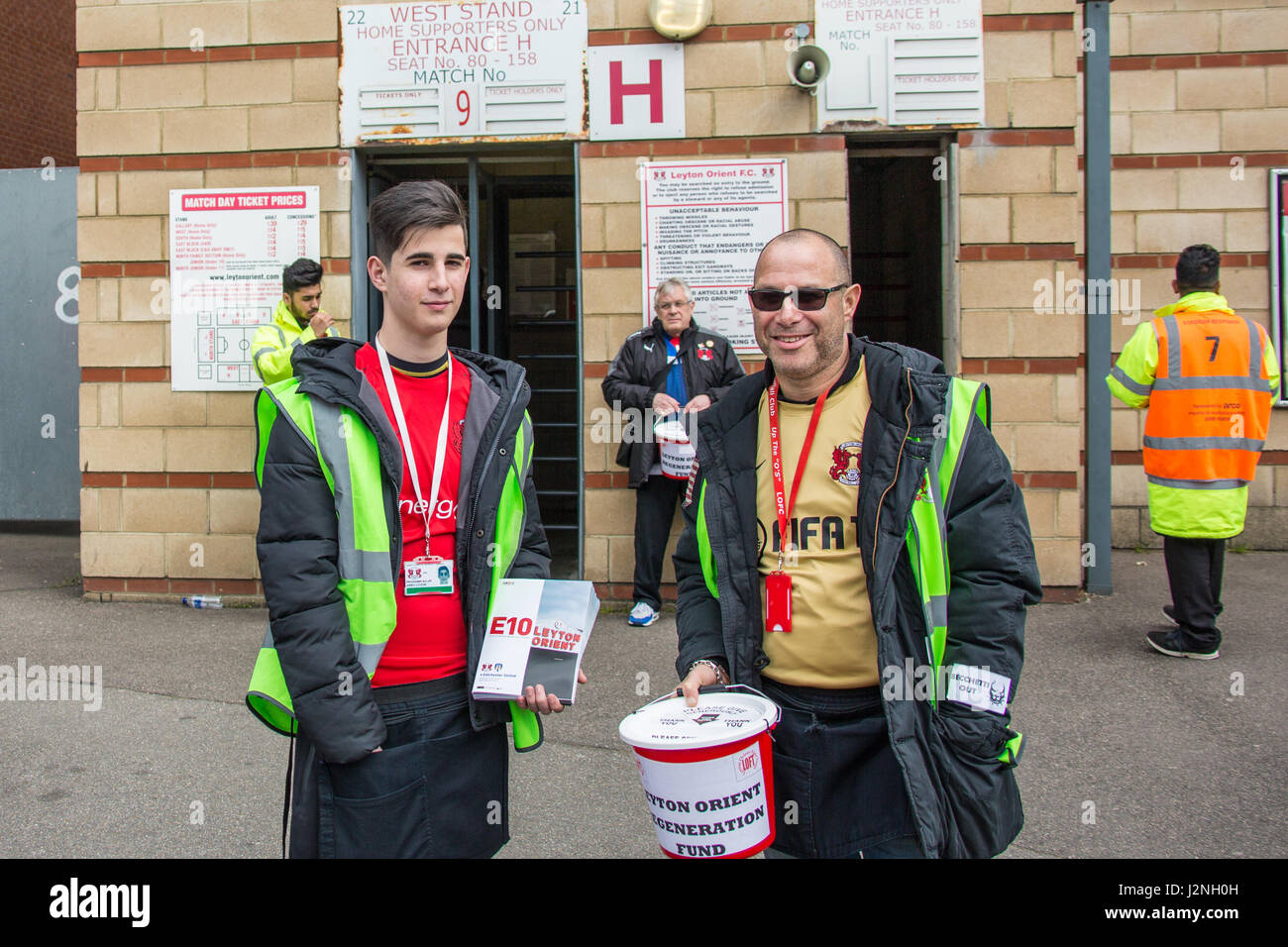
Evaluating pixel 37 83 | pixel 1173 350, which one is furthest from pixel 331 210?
pixel 37 83

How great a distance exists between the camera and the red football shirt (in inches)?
99.3

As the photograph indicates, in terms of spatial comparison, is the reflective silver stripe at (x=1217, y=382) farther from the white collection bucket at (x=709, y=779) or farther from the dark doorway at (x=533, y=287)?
the white collection bucket at (x=709, y=779)

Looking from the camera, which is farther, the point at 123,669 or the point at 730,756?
the point at 123,669

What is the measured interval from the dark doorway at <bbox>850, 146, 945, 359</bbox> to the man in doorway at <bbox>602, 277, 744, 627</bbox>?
12.3 ft

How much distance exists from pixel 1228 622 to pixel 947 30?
13.8 feet

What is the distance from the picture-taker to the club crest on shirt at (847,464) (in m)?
2.51

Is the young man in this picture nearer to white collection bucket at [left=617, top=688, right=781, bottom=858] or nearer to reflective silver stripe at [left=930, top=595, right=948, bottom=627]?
white collection bucket at [left=617, top=688, right=781, bottom=858]

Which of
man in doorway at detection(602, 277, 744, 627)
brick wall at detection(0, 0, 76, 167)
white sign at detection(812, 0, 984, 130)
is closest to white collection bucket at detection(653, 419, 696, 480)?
man in doorway at detection(602, 277, 744, 627)

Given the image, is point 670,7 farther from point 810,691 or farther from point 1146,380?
point 810,691

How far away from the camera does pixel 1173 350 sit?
20.6ft

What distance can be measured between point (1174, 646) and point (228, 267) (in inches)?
259

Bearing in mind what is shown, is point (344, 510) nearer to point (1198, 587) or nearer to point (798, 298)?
point (798, 298)

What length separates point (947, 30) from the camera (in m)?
7.27

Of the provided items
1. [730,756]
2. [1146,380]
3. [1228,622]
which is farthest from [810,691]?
[1228,622]
